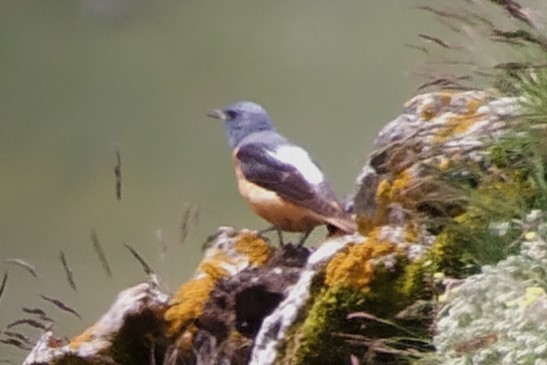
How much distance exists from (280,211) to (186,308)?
297 millimetres

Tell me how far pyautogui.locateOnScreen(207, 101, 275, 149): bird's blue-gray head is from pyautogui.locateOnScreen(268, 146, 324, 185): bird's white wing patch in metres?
0.18

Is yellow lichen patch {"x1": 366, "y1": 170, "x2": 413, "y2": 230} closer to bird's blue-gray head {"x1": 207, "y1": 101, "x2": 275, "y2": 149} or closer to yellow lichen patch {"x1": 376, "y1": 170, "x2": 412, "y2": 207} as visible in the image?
yellow lichen patch {"x1": 376, "y1": 170, "x2": 412, "y2": 207}

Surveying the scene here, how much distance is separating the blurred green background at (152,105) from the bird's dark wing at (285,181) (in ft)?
2.27

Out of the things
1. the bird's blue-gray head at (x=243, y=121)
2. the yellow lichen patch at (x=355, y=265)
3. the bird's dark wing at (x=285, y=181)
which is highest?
the bird's blue-gray head at (x=243, y=121)

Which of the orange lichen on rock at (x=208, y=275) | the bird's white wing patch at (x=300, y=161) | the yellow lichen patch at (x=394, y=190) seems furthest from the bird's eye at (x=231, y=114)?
the yellow lichen patch at (x=394, y=190)

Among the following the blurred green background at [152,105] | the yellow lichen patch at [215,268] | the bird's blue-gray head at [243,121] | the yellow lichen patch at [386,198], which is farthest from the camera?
the blurred green background at [152,105]

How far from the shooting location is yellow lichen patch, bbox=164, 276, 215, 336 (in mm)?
2092

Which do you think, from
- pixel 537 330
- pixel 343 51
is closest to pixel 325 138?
pixel 343 51

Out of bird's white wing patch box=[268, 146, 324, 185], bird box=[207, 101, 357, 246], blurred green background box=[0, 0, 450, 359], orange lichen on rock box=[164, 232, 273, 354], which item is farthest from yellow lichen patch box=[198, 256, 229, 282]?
blurred green background box=[0, 0, 450, 359]

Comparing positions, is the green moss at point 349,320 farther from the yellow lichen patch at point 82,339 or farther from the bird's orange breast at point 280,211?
the yellow lichen patch at point 82,339

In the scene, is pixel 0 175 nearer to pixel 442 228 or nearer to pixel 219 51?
pixel 219 51

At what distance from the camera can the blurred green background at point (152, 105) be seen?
312 centimetres

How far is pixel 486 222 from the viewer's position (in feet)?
6.10

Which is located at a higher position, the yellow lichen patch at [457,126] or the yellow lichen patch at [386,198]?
the yellow lichen patch at [457,126]
